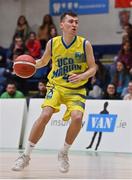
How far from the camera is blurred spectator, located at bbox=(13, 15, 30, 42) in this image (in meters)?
18.4

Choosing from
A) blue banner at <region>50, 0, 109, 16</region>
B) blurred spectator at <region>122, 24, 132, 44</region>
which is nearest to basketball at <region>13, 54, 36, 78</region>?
blurred spectator at <region>122, 24, 132, 44</region>

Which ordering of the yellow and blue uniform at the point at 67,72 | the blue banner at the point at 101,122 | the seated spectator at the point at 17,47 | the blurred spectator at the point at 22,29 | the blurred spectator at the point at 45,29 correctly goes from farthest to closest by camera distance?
the blurred spectator at the point at 22,29 < the blurred spectator at the point at 45,29 < the seated spectator at the point at 17,47 < the blue banner at the point at 101,122 < the yellow and blue uniform at the point at 67,72

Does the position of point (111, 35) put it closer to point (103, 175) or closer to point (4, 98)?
point (4, 98)

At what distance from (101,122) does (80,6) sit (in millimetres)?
6788

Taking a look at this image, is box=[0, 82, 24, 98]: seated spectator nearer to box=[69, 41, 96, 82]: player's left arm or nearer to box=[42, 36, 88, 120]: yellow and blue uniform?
box=[42, 36, 88, 120]: yellow and blue uniform

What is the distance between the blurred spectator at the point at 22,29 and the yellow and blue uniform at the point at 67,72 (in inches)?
401

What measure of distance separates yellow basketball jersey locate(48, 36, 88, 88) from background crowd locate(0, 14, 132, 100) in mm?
5814

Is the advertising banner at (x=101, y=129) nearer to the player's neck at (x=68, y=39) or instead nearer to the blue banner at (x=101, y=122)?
the blue banner at (x=101, y=122)

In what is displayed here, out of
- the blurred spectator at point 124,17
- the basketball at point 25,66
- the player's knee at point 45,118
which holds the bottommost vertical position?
the blurred spectator at point 124,17

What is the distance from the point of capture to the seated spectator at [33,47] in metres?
17.6

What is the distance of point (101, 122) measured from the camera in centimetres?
1305

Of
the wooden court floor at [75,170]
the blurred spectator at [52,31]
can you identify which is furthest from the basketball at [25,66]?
the blurred spectator at [52,31]

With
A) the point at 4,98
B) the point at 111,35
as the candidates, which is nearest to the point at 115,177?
the point at 4,98

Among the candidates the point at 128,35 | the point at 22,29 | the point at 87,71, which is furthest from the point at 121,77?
the point at 87,71
